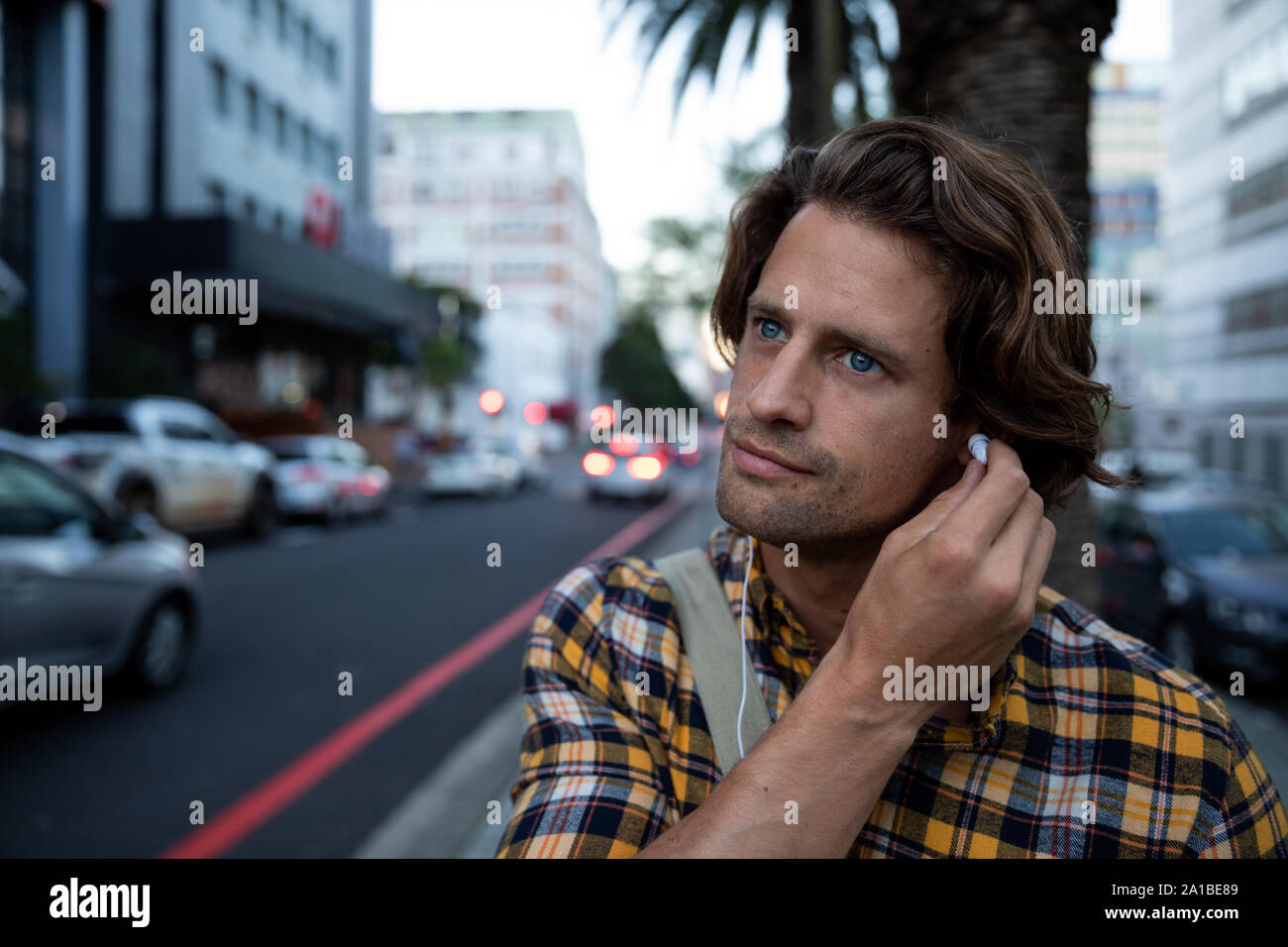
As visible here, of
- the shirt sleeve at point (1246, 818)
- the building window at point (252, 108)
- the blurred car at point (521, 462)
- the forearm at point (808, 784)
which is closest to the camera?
the forearm at point (808, 784)

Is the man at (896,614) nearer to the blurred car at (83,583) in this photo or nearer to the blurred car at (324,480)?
the blurred car at (83,583)

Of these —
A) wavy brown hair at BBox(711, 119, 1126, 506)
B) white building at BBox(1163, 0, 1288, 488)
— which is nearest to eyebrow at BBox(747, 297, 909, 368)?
wavy brown hair at BBox(711, 119, 1126, 506)

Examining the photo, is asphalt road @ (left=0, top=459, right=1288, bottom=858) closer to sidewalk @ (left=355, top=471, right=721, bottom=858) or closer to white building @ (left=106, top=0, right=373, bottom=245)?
sidewalk @ (left=355, top=471, right=721, bottom=858)

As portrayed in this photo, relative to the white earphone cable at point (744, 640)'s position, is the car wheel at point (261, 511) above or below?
below

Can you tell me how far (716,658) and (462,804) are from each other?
283 centimetres

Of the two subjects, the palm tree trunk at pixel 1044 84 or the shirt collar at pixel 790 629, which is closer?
Answer: the shirt collar at pixel 790 629

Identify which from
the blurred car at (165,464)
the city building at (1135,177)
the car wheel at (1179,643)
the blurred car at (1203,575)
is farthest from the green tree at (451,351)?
the car wheel at (1179,643)

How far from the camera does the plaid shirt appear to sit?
1322 millimetres

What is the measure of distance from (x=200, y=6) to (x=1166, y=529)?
24.9 metres

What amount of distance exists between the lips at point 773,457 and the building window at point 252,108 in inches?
1159

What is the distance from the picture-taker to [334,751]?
16.9 feet

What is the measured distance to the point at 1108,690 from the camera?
4.66 ft

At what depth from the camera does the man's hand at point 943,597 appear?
1177 mm

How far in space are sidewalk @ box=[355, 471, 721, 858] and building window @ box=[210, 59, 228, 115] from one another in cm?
2464
